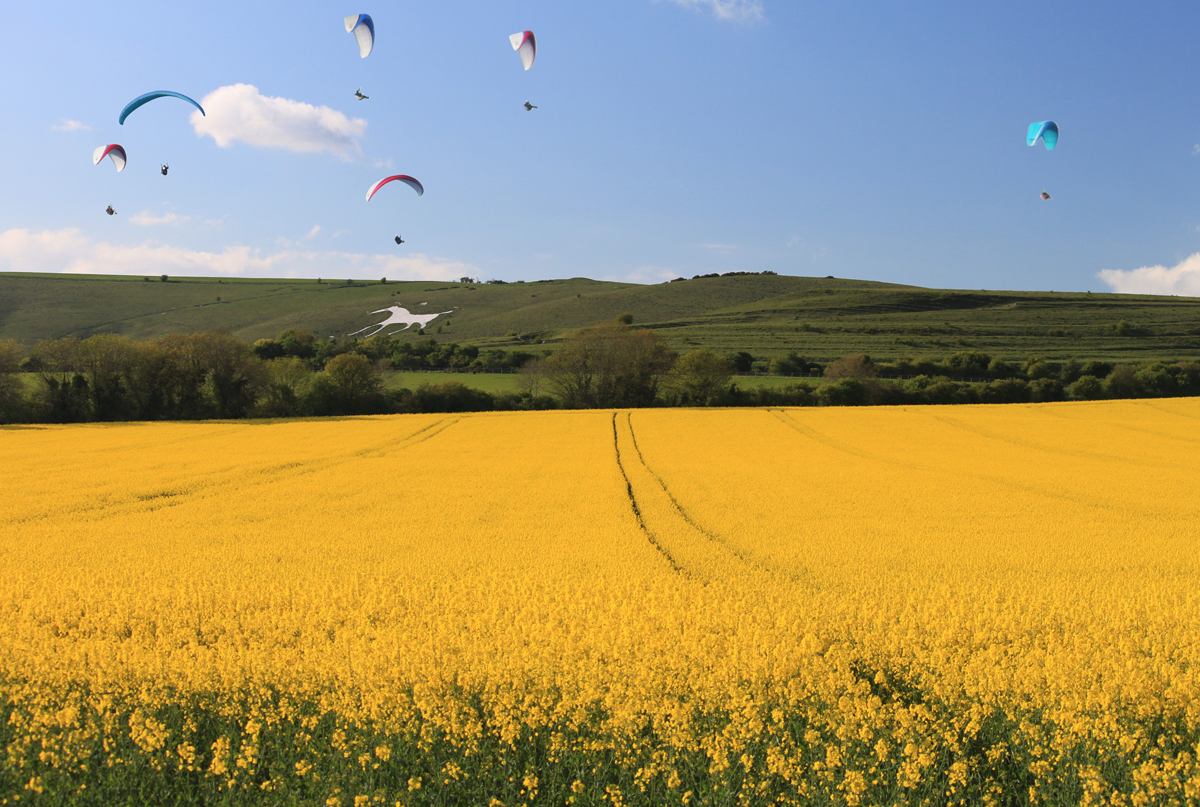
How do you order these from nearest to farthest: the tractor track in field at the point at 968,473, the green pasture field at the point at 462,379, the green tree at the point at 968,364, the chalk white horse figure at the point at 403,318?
the tractor track in field at the point at 968,473, the green pasture field at the point at 462,379, the green tree at the point at 968,364, the chalk white horse figure at the point at 403,318

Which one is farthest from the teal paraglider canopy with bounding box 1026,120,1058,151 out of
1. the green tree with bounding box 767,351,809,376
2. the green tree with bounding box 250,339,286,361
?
the green tree with bounding box 250,339,286,361

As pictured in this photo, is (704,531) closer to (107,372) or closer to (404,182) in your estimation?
(404,182)

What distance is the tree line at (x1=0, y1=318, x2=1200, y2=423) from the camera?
42.4 meters

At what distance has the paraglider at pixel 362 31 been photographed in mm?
20297

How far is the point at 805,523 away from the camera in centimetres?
1397

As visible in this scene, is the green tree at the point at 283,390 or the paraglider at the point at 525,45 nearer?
the paraglider at the point at 525,45

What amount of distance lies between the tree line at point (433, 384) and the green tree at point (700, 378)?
0.29 feet

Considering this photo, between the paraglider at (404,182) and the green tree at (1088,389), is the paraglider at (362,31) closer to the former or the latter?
the paraglider at (404,182)

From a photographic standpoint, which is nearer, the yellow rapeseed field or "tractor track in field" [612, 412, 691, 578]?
the yellow rapeseed field

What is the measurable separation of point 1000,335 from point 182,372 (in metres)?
93.5

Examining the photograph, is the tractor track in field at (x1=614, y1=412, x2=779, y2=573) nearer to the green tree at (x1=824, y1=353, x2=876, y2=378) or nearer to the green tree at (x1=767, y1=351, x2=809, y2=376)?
the green tree at (x1=824, y1=353, x2=876, y2=378)

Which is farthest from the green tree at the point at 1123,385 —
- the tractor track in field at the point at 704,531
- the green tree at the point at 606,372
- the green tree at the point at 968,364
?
the tractor track in field at the point at 704,531

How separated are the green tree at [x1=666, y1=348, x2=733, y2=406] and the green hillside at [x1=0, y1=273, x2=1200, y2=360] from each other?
25992mm

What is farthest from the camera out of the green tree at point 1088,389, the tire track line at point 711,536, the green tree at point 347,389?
the green tree at point 1088,389
